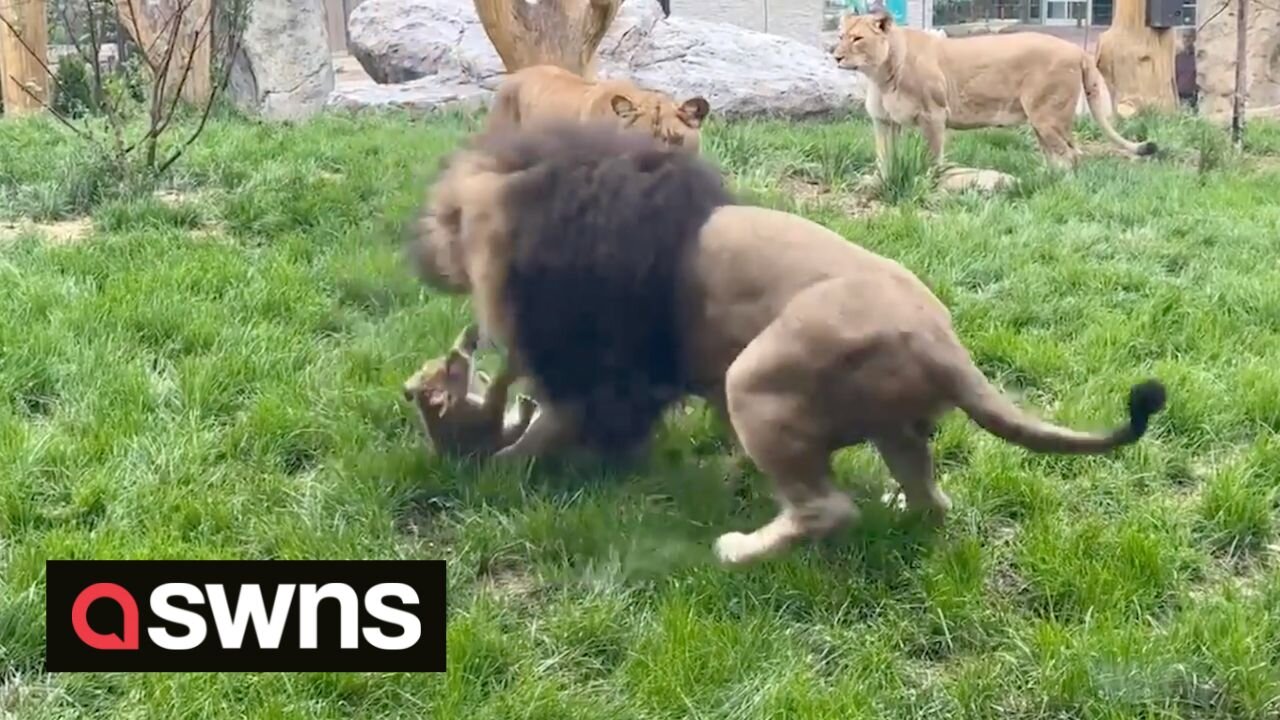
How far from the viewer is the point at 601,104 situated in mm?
5199

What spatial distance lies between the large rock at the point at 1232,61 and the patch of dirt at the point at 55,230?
318 inches

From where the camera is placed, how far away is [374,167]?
5664 millimetres

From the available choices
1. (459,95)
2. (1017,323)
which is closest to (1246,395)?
(1017,323)

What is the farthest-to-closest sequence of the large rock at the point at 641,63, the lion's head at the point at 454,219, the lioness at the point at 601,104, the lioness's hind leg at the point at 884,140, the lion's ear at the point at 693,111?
the large rock at the point at 641,63, the lioness's hind leg at the point at 884,140, the lion's ear at the point at 693,111, the lioness at the point at 601,104, the lion's head at the point at 454,219

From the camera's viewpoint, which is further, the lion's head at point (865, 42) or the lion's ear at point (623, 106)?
the lion's head at point (865, 42)

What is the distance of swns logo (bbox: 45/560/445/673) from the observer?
239 centimetres

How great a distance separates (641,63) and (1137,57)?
→ 11.6 feet

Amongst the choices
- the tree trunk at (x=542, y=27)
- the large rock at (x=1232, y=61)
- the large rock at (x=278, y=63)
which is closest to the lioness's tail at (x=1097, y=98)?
the tree trunk at (x=542, y=27)

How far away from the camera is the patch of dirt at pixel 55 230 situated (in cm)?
533

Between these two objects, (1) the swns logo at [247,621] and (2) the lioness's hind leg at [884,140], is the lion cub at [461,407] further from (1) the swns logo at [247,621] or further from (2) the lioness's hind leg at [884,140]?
(2) the lioness's hind leg at [884,140]

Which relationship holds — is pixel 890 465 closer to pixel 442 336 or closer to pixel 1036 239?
pixel 442 336

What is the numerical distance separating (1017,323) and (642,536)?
5.79 ft

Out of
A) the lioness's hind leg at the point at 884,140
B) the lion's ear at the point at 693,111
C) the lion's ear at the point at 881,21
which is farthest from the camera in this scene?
the lion's ear at the point at 881,21

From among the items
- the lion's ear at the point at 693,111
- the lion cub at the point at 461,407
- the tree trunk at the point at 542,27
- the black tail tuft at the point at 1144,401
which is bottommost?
the lion cub at the point at 461,407
